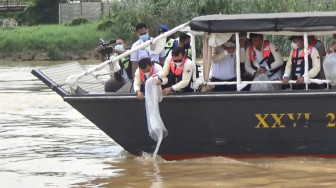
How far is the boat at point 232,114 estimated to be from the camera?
10.7 m

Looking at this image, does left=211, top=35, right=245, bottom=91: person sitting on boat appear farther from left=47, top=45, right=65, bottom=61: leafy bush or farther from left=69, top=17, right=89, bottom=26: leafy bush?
left=69, top=17, right=89, bottom=26: leafy bush

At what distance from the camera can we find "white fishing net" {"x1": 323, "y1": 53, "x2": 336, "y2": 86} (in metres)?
10.7

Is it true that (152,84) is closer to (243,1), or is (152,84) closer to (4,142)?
(4,142)

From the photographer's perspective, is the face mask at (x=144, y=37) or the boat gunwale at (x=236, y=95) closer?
the boat gunwale at (x=236, y=95)

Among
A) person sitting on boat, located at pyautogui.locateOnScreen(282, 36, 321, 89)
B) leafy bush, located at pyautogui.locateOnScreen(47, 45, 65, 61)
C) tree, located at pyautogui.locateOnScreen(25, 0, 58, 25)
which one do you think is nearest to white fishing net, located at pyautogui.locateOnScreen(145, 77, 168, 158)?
person sitting on boat, located at pyautogui.locateOnScreen(282, 36, 321, 89)

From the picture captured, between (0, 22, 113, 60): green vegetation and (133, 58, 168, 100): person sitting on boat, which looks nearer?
(133, 58, 168, 100): person sitting on boat

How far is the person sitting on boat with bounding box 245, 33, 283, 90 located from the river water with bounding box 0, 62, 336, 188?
108 centimetres

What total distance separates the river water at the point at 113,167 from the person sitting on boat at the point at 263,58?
1.08 m

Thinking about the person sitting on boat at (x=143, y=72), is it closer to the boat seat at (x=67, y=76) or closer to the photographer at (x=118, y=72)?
the photographer at (x=118, y=72)

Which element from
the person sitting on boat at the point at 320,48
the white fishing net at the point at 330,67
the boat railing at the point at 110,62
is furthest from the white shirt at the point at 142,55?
the white fishing net at the point at 330,67

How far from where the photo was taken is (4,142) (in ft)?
45.5

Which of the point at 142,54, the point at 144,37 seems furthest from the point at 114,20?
the point at 142,54

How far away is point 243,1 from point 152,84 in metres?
22.3

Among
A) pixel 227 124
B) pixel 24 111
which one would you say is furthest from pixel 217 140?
pixel 24 111
